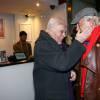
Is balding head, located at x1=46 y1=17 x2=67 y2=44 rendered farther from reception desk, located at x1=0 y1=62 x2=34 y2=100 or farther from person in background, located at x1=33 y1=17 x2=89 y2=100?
reception desk, located at x1=0 y1=62 x2=34 y2=100

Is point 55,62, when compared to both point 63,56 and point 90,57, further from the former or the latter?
point 90,57

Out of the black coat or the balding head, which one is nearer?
the black coat

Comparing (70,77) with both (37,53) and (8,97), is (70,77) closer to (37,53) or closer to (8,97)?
(37,53)

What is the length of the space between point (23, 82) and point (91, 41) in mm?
1204

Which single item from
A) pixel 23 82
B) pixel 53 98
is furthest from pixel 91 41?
pixel 23 82

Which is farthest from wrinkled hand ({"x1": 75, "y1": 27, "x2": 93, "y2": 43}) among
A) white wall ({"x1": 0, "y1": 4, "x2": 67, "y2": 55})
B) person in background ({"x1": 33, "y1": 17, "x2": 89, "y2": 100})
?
white wall ({"x1": 0, "y1": 4, "x2": 67, "y2": 55})

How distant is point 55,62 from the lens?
124 centimetres

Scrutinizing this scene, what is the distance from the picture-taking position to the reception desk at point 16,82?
81.8 inches

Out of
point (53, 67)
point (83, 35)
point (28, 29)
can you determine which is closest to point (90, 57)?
point (83, 35)

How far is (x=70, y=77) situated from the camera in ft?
4.83

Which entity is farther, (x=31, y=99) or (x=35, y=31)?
(x=35, y=31)

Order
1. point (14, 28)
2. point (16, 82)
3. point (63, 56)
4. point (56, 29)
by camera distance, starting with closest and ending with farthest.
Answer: point (63, 56) → point (56, 29) → point (16, 82) → point (14, 28)

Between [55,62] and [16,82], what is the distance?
1074 millimetres

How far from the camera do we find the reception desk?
208cm
